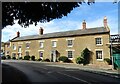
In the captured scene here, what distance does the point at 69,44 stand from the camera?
52.1m

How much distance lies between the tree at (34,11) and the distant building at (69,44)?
33.5 metres

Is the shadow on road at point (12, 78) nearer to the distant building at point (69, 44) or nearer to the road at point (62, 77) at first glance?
the road at point (62, 77)

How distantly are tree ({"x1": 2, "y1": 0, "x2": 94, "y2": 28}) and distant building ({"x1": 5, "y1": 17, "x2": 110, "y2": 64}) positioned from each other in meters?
33.5

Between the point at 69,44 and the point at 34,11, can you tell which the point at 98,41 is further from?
the point at 34,11

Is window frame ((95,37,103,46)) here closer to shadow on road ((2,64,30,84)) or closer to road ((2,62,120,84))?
road ((2,62,120,84))

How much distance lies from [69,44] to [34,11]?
133 feet

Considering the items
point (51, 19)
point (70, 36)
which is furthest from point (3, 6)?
point (70, 36)

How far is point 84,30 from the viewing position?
5241 cm

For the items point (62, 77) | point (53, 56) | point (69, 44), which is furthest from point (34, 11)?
point (53, 56)

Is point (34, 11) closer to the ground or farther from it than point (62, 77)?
farther from it

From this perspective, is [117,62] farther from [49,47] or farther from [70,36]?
[49,47]

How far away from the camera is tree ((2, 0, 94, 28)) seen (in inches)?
452

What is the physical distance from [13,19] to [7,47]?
63.5 m

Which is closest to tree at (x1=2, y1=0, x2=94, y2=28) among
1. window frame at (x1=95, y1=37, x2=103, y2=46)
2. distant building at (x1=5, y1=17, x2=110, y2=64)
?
distant building at (x1=5, y1=17, x2=110, y2=64)
